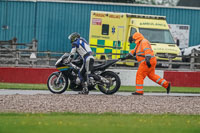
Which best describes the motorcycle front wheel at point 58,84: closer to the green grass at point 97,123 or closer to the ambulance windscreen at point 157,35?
the green grass at point 97,123

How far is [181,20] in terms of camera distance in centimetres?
3139

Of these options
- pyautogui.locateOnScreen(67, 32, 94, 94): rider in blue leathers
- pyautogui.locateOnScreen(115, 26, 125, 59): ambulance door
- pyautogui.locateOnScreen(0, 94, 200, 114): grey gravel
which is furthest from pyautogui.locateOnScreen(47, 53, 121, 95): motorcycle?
pyautogui.locateOnScreen(115, 26, 125, 59): ambulance door

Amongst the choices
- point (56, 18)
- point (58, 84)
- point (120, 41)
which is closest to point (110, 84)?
point (58, 84)

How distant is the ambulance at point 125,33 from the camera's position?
80.9 feet

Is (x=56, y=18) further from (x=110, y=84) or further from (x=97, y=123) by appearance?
(x=97, y=123)

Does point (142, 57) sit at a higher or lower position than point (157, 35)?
lower

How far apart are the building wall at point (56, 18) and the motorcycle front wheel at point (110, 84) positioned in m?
16.6

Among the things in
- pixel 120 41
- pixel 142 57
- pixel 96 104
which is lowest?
pixel 96 104

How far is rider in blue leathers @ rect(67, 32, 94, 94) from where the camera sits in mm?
13859

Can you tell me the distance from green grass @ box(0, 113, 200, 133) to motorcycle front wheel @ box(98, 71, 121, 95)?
384 cm

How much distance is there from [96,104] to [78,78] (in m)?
2.83

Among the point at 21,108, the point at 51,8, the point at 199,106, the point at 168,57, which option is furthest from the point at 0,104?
the point at 51,8

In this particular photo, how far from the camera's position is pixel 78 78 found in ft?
46.3

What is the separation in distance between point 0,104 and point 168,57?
43.4 feet
